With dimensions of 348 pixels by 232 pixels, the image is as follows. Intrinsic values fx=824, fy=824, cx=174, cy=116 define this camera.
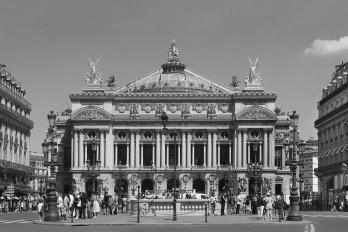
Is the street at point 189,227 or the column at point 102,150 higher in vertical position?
the column at point 102,150

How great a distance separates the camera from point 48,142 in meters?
153

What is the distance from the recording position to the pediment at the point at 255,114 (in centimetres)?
14650

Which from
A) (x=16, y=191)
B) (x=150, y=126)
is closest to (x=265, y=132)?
(x=150, y=126)

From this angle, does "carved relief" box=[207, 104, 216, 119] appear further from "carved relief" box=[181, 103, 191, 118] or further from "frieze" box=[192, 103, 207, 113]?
"carved relief" box=[181, 103, 191, 118]

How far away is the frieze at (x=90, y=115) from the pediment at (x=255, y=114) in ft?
80.2

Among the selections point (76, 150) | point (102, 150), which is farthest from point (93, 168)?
point (76, 150)

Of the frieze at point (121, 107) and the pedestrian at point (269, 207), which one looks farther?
the frieze at point (121, 107)

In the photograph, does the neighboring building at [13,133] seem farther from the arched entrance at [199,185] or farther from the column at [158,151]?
the arched entrance at [199,185]

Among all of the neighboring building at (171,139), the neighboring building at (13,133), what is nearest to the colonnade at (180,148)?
the neighboring building at (171,139)

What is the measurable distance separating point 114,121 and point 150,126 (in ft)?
21.4

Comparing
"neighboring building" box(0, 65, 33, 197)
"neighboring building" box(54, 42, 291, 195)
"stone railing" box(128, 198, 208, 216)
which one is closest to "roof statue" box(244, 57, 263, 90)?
"neighboring building" box(54, 42, 291, 195)

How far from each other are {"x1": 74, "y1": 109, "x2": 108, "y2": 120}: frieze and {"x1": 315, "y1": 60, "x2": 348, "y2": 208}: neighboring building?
3923 cm

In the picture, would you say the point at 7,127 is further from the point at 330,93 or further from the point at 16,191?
the point at 330,93

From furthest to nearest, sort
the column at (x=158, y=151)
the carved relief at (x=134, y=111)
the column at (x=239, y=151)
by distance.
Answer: the carved relief at (x=134, y=111) < the column at (x=158, y=151) < the column at (x=239, y=151)
